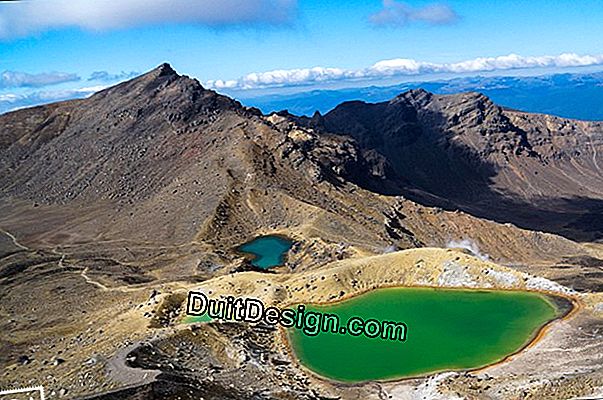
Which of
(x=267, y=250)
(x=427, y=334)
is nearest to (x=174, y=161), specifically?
(x=267, y=250)

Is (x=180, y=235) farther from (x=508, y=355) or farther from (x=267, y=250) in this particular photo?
(x=508, y=355)

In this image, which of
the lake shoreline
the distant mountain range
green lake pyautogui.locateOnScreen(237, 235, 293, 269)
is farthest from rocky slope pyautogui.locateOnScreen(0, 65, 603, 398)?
green lake pyautogui.locateOnScreen(237, 235, 293, 269)

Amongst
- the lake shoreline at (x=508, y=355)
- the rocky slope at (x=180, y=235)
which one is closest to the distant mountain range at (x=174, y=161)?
the rocky slope at (x=180, y=235)

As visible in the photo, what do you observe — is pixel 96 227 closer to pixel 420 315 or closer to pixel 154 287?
pixel 154 287

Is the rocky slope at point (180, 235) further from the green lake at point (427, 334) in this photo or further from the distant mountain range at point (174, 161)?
the green lake at point (427, 334)

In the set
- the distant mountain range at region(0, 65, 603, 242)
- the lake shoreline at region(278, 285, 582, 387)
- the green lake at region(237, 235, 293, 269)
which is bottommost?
the green lake at region(237, 235, 293, 269)

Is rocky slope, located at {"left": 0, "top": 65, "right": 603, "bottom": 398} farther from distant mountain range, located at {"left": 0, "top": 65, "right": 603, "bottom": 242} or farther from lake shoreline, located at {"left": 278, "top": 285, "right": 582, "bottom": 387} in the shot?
lake shoreline, located at {"left": 278, "top": 285, "right": 582, "bottom": 387}
